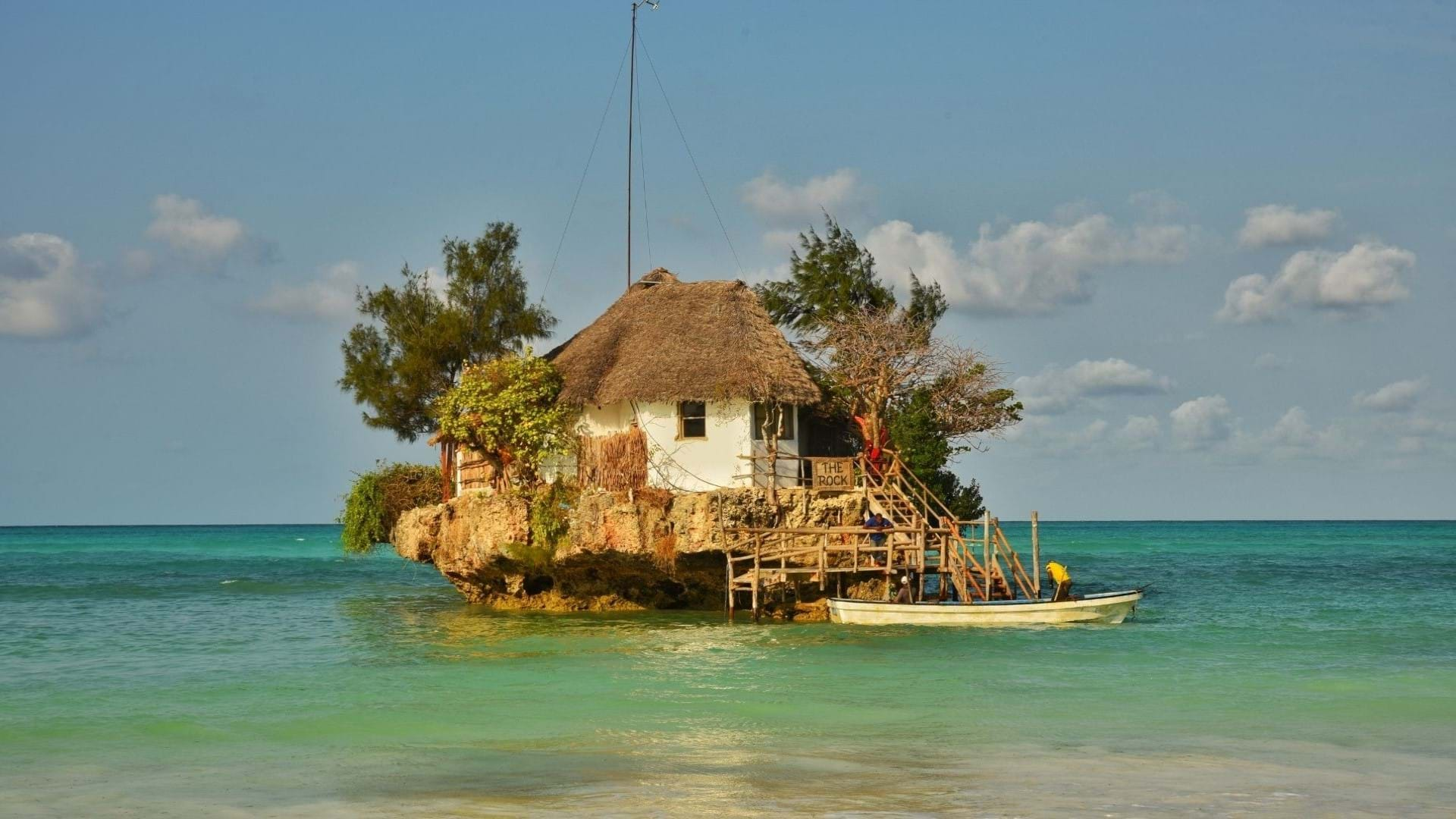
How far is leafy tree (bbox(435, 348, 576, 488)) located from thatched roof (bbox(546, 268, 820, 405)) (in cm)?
65

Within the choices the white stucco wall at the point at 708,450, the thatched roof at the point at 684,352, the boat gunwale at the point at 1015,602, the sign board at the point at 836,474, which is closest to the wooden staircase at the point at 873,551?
the sign board at the point at 836,474

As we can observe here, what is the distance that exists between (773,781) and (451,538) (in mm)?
19643

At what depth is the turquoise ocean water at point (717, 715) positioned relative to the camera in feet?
47.3

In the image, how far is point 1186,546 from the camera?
94.2 m

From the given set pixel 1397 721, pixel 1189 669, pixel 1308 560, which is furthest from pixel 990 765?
pixel 1308 560

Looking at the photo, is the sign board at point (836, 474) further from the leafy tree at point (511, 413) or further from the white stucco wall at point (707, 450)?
→ the leafy tree at point (511, 413)

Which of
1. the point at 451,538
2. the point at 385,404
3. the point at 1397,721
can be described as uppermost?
the point at 385,404

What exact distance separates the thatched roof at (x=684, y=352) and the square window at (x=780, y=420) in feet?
2.47

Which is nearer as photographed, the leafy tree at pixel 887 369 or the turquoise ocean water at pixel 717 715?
the turquoise ocean water at pixel 717 715

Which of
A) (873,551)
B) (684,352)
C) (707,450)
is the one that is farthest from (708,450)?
(873,551)

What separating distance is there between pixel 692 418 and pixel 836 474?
3.56 m

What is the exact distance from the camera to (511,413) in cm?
3117

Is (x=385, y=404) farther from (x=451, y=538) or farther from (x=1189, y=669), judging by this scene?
(x=1189, y=669)

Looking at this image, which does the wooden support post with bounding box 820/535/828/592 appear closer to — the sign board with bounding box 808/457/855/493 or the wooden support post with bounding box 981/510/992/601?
the sign board with bounding box 808/457/855/493
